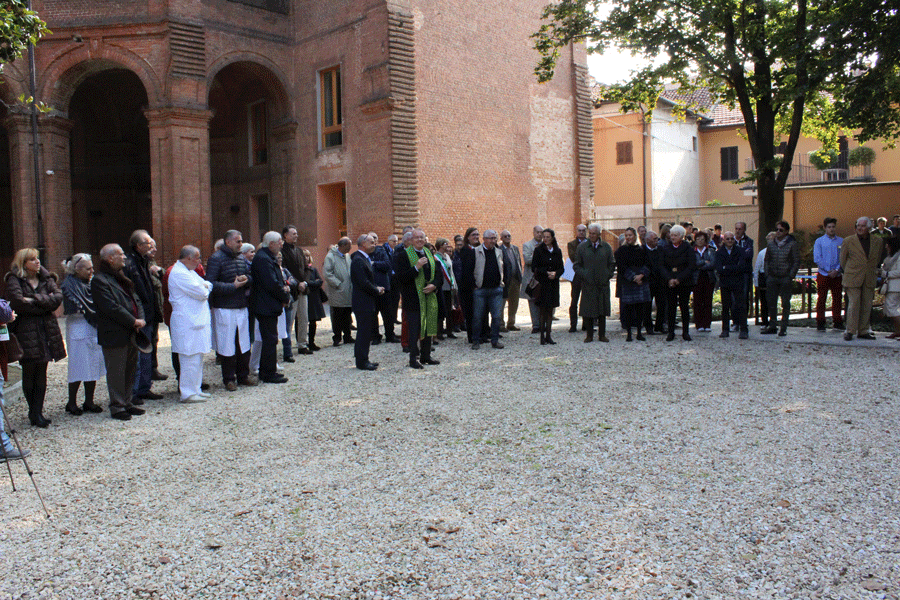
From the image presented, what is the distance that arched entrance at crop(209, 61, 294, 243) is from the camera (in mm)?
22469

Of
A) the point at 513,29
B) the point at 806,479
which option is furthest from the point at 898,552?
the point at 513,29

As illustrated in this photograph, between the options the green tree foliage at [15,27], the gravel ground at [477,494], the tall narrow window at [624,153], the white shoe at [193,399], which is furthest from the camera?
the tall narrow window at [624,153]

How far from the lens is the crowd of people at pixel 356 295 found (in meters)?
7.17

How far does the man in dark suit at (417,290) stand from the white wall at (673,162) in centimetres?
2914

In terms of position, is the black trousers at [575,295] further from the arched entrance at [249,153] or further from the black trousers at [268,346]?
the arched entrance at [249,153]

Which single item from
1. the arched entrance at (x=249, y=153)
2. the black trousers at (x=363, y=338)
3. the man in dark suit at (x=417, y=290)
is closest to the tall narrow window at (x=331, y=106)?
the arched entrance at (x=249, y=153)

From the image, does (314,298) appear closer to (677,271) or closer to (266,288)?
(266,288)

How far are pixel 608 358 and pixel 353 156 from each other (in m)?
12.4

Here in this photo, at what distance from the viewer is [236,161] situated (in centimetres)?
2495

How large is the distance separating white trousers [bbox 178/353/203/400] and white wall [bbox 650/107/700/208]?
1254 inches

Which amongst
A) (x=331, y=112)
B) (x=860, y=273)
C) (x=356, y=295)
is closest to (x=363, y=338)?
(x=356, y=295)

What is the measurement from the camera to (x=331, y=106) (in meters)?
21.1

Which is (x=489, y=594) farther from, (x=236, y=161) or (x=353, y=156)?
(x=236, y=161)

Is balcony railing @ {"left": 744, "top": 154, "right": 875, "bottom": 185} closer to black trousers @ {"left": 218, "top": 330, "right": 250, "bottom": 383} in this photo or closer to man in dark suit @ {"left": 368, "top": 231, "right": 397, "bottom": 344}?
man in dark suit @ {"left": 368, "top": 231, "right": 397, "bottom": 344}
